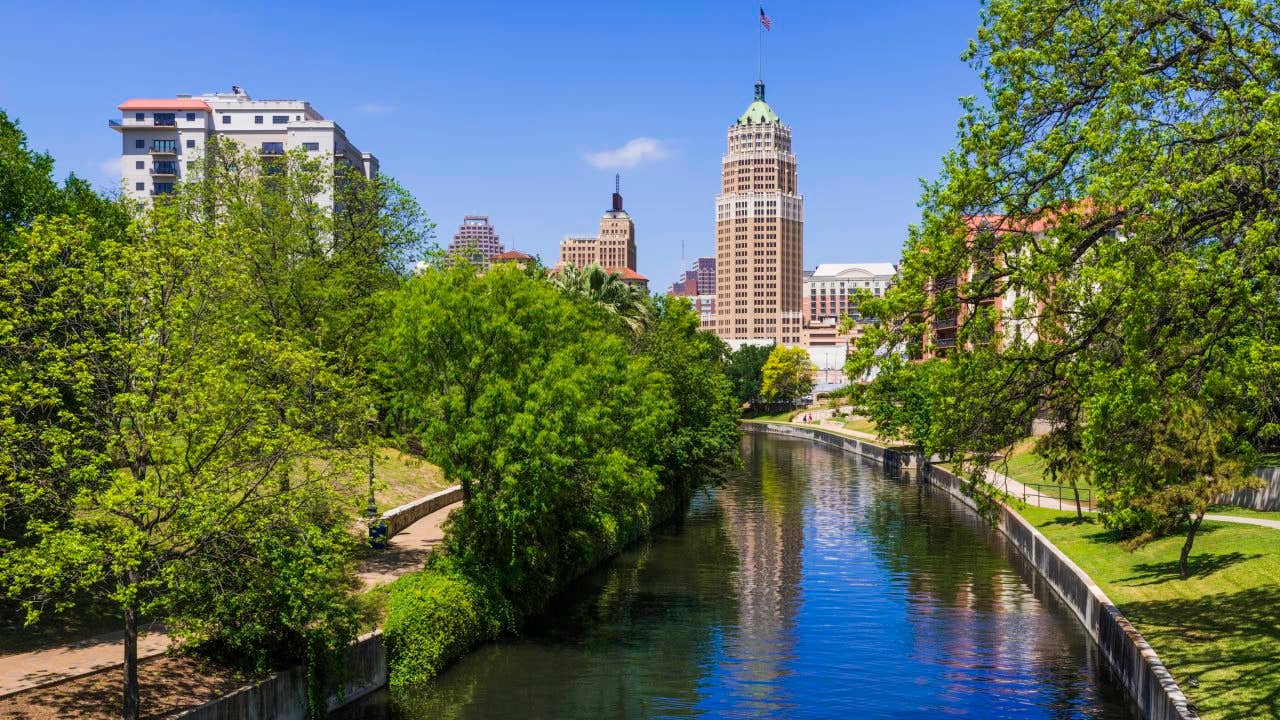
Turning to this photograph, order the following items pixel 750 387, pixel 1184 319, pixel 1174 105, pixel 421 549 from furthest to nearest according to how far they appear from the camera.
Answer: pixel 750 387 → pixel 421 549 → pixel 1174 105 → pixel 1184 319

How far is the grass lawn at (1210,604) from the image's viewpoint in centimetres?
2559

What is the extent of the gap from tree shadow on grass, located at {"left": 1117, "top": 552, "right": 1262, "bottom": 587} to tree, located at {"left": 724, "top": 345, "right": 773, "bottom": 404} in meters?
143

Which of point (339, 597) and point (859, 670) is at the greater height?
point (339, 597)

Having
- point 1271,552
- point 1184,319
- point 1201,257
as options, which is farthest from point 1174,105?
point 1271,552

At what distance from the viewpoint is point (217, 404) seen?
23.6 meters

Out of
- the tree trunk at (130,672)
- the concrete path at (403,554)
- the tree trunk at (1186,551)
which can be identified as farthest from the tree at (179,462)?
the tree trunk at (1186,551)

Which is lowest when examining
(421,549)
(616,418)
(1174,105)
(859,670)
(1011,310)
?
(859,670)

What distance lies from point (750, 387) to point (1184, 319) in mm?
169410

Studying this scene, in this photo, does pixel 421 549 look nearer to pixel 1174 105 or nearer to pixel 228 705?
pixel 228 705

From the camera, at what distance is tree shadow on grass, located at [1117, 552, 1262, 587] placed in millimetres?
37625

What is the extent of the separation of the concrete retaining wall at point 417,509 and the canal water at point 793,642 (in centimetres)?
758

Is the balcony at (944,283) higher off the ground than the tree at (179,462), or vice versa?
the balcony at (944,283)

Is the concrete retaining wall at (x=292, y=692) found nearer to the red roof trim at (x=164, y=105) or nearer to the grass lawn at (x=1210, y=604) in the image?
the grass lawn at (x=1210, y=604)

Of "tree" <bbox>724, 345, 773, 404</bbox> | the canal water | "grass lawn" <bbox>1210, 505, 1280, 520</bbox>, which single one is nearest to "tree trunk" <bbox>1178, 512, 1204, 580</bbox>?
the canal water
